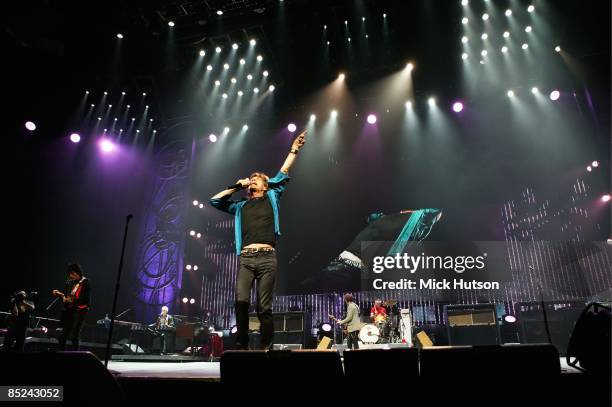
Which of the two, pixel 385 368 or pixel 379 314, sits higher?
pixel 379 314

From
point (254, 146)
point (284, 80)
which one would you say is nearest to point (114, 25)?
point (284, 80)

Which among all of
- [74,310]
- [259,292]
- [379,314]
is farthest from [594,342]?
[379,314]

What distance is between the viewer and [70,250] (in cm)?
1194

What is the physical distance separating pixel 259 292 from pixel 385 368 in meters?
1.72

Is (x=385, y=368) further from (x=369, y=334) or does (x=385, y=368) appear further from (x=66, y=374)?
(x=369, y=334)

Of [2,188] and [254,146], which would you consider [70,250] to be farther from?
[254,146]

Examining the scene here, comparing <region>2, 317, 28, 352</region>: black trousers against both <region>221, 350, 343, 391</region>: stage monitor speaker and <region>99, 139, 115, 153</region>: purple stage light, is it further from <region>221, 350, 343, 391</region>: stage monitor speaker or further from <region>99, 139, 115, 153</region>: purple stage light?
<region>221, 350, 343, 391</region>: stage monitor speaker

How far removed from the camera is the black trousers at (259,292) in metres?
3.51

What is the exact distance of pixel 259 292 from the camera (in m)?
3.66

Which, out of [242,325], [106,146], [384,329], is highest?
[106,146]

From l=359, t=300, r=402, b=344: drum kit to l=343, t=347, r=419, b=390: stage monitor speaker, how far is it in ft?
26.1

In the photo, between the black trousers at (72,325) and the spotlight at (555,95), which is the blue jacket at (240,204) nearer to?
the black trousers at (72,325)

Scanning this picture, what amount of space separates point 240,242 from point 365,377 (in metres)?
2.05

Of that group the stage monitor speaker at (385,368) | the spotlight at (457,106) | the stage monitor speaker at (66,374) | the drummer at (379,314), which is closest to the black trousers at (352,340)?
the drummer at (379,314)
